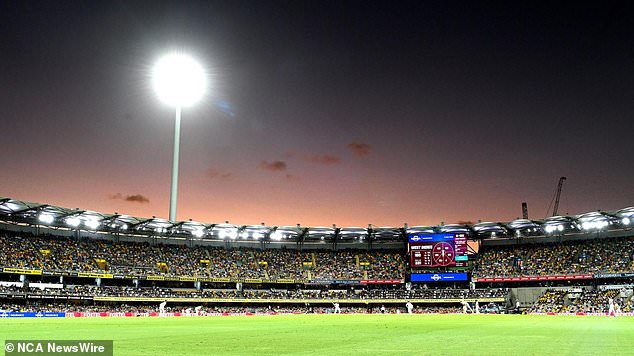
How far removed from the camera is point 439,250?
312 ft

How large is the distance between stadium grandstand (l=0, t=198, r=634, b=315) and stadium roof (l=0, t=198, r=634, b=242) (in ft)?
0.93

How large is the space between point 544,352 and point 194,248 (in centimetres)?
9486

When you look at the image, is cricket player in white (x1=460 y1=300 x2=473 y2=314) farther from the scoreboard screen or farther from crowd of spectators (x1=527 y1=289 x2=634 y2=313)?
crowd of spectators (x1=527 y1=289 x2=634 y2=313)

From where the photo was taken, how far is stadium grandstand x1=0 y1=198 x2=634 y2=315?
80.6 m

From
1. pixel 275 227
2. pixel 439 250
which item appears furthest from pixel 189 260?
pixel 439 250

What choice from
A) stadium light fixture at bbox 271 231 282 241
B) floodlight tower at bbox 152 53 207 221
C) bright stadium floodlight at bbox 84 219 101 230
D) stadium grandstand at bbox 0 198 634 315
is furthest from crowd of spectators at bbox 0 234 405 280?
floodlight tower at bbox 152 53 207 221

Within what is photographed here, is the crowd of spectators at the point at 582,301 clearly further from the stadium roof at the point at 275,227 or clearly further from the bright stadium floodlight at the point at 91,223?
the bright stadium floodlight at the point at 91,223

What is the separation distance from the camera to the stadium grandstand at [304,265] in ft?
265

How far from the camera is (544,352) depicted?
16.5 meters

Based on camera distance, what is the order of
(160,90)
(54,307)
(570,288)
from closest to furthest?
(160,90) → (54,307) → (570,288)

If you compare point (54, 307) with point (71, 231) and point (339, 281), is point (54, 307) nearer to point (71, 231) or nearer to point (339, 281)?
point (71, 231)

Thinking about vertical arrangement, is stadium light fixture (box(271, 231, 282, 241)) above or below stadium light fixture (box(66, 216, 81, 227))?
below

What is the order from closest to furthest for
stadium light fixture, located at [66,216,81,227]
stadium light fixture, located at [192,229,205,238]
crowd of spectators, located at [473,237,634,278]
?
crowd of spectators, located at [473,237,634,278]
stadium light fixture, located at [66,216,81,227]
stadium light fixture, located at [192,229,205,238]

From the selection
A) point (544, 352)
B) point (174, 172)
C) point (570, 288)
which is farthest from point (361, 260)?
point (544, 352)
